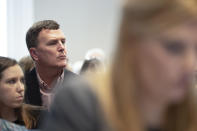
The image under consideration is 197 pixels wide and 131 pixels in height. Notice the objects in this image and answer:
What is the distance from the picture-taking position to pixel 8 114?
1835mm

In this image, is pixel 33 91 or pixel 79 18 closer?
pixel 33 91

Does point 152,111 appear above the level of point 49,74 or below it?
above

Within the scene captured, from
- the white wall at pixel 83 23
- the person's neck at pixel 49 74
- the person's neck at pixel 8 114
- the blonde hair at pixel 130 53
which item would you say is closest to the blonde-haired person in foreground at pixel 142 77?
the blonde hair at pixel 130 53

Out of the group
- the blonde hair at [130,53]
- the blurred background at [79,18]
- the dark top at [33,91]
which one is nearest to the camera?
the blonde hair at [130,53]

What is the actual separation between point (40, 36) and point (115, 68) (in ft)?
5.00

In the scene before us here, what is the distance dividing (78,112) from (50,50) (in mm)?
1428

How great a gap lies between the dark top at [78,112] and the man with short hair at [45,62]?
126 centimetres

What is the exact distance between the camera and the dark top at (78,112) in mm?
688

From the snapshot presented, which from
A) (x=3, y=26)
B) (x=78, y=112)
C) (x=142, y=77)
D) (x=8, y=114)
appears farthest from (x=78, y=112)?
(x=3, y=26)

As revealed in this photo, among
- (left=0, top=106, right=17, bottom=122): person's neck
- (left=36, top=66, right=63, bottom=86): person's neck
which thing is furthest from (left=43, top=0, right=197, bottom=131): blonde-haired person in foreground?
(left=36, top=66, right=63, bottom=86): person's neck

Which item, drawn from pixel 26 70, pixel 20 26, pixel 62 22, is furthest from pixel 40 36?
pixel 62 22

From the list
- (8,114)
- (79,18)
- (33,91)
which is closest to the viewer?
(8,114)

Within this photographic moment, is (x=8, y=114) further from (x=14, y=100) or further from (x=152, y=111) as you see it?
(x=152, y=111)

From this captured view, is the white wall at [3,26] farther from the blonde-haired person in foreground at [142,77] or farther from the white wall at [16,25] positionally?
the blonde-haired person in foreground at [142,77]
